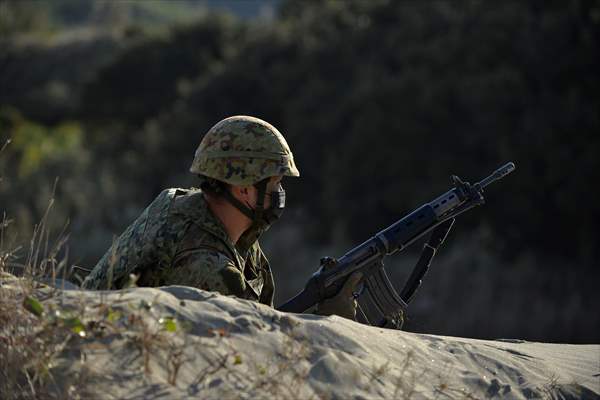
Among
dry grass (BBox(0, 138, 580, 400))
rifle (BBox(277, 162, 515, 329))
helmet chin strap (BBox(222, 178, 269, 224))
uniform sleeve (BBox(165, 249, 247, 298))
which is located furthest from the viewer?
rifle (BBox(277, 162, 515, 329))

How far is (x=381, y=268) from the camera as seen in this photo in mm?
6066

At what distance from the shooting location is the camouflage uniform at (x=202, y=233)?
5.37m

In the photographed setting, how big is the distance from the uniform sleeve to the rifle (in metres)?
0.58

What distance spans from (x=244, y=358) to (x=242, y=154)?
1.46 m

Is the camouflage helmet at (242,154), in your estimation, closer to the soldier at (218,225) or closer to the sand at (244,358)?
the soldier at (218,225)

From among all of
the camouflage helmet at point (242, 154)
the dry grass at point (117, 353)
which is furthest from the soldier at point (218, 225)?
the dry grass at point (117, 353)

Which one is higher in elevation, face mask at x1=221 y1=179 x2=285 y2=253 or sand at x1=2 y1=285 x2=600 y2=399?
face mask at x1=221 y1=179 x2=285 y2=253

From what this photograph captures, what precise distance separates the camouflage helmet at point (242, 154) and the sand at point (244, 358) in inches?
37.0

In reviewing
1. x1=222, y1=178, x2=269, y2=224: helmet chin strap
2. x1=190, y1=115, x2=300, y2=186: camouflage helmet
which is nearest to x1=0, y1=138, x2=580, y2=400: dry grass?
x1=222, y1=178, x2=269, y2=224: helmet chin strap

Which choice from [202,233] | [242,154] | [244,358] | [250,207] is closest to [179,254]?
[202,233]

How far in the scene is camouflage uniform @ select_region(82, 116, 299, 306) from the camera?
17.6 ft

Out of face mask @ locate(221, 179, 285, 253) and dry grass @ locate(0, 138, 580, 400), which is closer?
dry grass @ locate(0, 138, 580, 400)

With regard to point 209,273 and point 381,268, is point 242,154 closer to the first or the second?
point 209,273

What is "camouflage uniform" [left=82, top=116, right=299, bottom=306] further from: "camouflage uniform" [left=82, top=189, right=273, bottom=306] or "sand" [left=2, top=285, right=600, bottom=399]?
"sand" [left=2, top=285, right=600, bottom=399]
